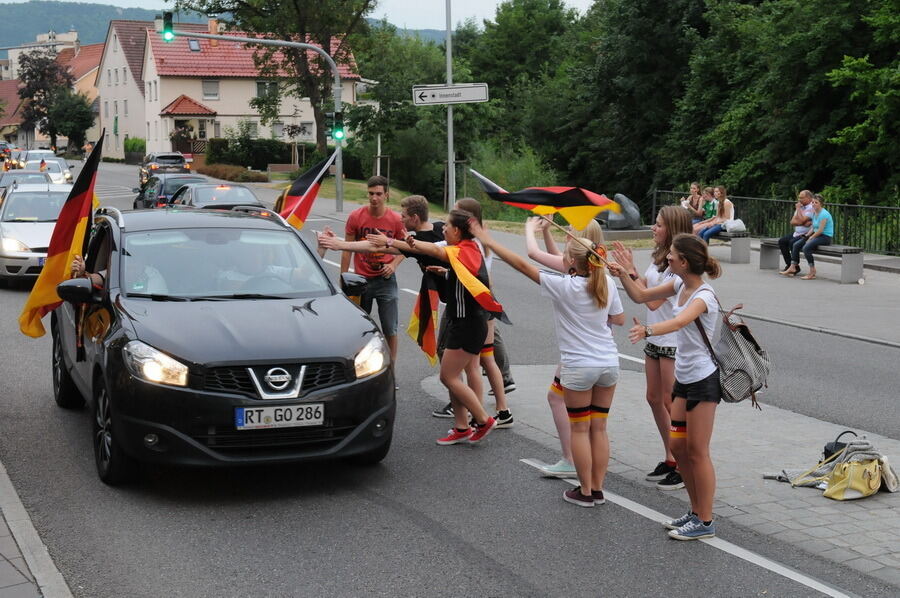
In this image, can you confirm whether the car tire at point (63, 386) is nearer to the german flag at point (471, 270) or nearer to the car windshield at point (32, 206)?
the german flag at point (471, 270)

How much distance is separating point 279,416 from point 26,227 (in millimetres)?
13260

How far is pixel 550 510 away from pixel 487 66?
8429 cm

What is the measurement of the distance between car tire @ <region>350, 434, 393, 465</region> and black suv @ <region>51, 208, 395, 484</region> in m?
0.01

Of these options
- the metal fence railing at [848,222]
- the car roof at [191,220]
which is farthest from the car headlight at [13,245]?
the metal fence railing at [848,222]

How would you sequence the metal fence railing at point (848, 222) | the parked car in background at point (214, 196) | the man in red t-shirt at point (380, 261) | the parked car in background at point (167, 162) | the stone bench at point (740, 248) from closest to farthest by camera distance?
the man in red t-shirt at point (380, 261) < the metal fence railing at point (848, 222) < the stone bench at point (740, 248) < the parked car in background at point (214, 196) < the parked car in background at point (167, 162)

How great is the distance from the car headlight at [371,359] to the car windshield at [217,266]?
0.84m

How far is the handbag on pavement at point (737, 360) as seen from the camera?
6.07 meters

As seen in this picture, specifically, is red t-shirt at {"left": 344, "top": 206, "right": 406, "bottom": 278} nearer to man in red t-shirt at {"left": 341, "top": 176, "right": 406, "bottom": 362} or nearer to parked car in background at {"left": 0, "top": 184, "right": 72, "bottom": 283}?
man in red t-shirt at {"left": 341, "top": 176, "right": 406, "bottom": 362}

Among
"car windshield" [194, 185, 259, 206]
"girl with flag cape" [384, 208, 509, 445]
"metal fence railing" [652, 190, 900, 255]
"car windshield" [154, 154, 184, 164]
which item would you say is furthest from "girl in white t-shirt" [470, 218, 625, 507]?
"car windshield" [154, 154, 184, 164]

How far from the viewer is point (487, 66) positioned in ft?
291

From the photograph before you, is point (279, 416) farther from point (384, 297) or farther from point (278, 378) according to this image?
point (384, 297)

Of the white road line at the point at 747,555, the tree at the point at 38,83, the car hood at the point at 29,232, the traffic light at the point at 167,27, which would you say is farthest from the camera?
the tree at the point at 38,83

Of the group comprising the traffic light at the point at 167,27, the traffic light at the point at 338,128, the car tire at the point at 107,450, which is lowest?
the car tire at the point at 107,450

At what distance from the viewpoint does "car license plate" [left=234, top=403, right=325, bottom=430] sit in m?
6.55
